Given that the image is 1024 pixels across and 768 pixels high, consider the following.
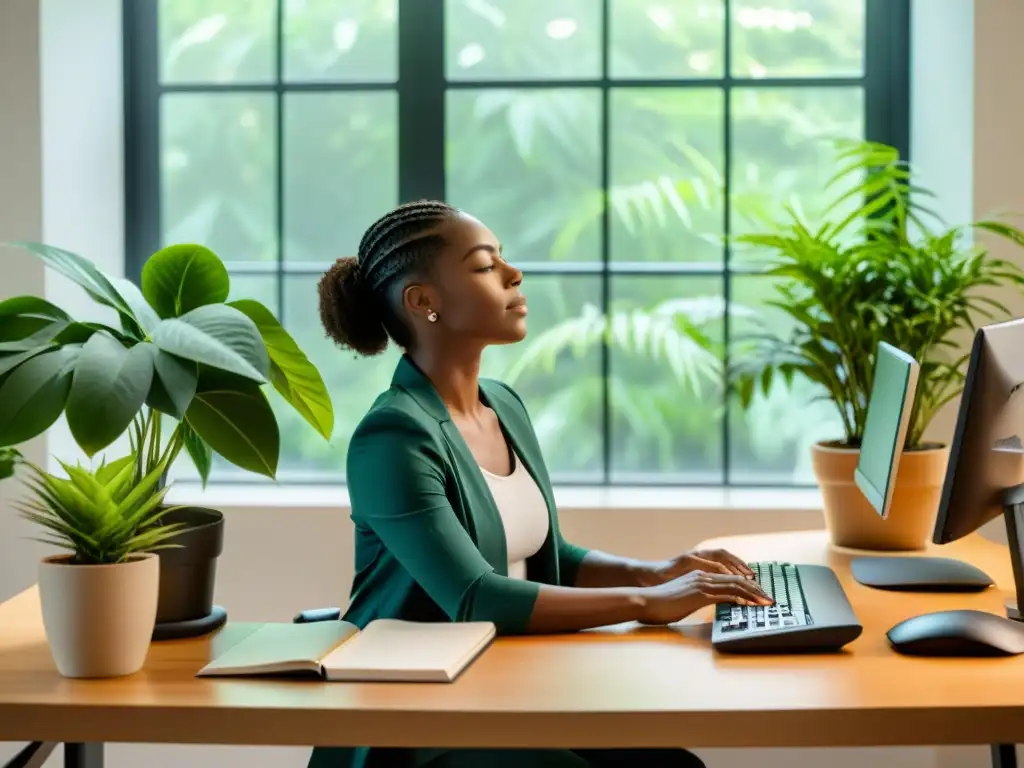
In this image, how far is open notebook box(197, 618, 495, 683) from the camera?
1589 mm

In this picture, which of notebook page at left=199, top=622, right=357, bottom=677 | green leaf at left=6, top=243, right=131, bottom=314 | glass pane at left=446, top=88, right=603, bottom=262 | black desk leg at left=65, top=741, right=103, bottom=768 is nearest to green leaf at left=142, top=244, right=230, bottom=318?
green leaf at left=6, top=243, right=131, bottom=314

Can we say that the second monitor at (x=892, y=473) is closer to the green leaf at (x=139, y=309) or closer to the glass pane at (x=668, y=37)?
the green leaf at (x=139, y=309)

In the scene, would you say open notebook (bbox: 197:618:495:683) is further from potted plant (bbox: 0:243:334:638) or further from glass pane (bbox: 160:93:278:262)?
glass pane (bbox: 160:93:278:262)

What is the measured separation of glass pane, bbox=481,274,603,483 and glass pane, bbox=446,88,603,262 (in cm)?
11

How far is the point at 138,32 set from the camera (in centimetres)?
348

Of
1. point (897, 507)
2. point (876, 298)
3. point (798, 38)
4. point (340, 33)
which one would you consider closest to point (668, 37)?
point (798, 38)

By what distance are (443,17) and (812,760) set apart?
2.23 metres

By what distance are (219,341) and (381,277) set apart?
67 centimetres

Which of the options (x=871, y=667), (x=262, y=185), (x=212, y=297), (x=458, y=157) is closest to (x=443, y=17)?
(x=458, y=157)

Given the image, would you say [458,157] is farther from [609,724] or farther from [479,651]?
[609,724]

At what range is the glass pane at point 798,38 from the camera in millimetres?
3396

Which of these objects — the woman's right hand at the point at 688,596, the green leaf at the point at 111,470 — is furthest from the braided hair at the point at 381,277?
the woman's right hand at the point at 688,596

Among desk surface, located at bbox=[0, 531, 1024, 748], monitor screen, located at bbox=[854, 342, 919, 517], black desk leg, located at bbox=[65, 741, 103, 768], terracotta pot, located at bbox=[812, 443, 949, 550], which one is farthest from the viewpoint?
terracotta pot, located at bbox=[812, 443, 949, 550]

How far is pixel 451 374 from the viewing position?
2211mm
